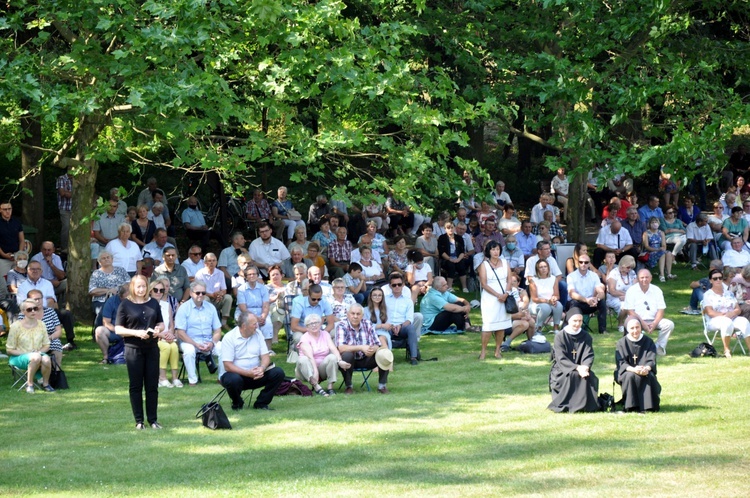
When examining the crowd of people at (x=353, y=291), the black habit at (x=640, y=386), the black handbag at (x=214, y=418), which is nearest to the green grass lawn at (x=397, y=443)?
the black handbag at (x=214, y=418)

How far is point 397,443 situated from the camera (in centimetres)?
1022

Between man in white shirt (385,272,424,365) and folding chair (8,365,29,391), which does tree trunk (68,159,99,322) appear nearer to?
folding chair (8,365,29,391)

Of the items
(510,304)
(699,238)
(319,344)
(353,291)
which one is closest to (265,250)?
(353,291)

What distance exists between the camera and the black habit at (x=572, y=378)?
1155 centimetres

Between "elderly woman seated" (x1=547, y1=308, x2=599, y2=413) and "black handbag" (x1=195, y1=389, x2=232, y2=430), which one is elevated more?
"elderly woman seated" (x1=547, y1=308, x2=599, y2=413)

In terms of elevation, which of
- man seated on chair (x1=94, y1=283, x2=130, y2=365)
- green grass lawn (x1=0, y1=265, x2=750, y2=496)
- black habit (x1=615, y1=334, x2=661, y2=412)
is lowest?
green grass lawn (x1=0, y1=265, x2=750, y2=496)

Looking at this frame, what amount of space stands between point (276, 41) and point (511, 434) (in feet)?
21.2

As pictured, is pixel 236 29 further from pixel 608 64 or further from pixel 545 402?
pixel 608 64

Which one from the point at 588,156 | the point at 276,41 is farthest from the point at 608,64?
the point at 276,41

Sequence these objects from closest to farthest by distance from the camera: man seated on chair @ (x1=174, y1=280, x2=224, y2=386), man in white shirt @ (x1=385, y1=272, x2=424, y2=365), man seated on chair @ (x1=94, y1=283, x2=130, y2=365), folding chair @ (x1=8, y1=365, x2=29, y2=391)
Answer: folding chair @ (x1=8, y1=365, x2=29, y2=391)
man seated on chair @ (x1=174, y1=280, x2=224, y2=386)
man seated on chair @ (x1=94, y1=283, x2=130, y2=365)
man in white shirt @ (x1=385, y1=272, x2=424, y2=365)

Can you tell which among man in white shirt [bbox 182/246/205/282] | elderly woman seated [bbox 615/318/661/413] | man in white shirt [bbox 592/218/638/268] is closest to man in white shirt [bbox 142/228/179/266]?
man in white shirt [bbox 182/246/205/282]

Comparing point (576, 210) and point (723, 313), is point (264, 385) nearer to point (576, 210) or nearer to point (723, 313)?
point (723, 313)

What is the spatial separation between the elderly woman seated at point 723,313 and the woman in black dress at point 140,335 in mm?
8081

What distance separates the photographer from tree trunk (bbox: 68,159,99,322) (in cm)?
1641
